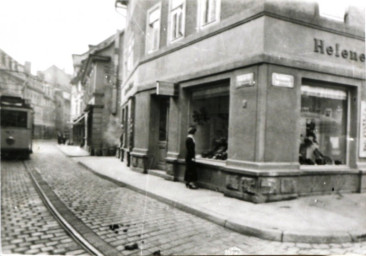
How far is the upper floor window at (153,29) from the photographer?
41.2ft

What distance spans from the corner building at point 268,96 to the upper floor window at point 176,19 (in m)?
0.04

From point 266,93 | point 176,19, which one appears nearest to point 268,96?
point 266,93

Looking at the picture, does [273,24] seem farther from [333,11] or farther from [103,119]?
[103,119]

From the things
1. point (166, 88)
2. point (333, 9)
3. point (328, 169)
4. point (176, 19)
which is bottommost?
point (328, 169)

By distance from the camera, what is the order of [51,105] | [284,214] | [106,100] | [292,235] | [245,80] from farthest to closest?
1. [51,105]
2. [106,100]
3. [245,80]
4. [284,214]
5. [292,235]

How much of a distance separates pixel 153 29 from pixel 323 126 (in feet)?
25.6

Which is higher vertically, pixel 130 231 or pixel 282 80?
pixel 282 80

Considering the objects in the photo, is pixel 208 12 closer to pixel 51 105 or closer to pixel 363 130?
pixel 363 130

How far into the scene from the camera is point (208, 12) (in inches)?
375

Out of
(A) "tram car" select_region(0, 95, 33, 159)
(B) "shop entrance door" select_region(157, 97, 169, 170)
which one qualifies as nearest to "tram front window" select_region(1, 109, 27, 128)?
(A) "tram car" select_region(0, 95, 33, 159)

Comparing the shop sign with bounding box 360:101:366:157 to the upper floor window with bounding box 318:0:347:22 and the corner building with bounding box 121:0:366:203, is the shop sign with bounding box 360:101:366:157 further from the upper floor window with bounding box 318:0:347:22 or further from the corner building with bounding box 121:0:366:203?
the upper floor window with bounding box 318:0:347:22

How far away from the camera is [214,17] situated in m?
9.22

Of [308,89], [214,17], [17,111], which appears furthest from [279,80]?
[17,111]

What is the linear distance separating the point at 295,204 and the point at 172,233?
10.7 feet
